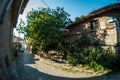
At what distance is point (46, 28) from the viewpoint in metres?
23.3

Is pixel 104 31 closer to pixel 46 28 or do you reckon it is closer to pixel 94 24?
pixel 94 24

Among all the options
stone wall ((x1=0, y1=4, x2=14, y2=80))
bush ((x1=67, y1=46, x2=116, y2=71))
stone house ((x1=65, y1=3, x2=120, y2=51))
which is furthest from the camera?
stone house ((x1=65, y1=3, x2=120, y2=51))

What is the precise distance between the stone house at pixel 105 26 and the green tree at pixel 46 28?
5.87 feet

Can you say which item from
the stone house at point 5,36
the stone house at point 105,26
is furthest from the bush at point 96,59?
the stone house at point 5,36

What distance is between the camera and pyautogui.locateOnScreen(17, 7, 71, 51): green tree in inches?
907

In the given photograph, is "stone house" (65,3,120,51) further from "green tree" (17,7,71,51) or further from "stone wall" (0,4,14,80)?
→ "stone wall" (0,4,14,80)

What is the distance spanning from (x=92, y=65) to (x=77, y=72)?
128 centimetres

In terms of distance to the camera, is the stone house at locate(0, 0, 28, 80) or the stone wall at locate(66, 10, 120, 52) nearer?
the stone house at locate(0, 0, 28, 80)

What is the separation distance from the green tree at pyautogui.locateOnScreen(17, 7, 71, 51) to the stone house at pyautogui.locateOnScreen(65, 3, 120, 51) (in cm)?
179

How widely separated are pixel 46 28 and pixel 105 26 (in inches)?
277

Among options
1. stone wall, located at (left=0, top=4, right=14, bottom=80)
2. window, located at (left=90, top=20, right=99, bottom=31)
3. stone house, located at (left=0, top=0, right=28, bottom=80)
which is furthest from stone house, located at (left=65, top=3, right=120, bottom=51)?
stone wall, located at (left=0, top=4, right=14, bottom=80)

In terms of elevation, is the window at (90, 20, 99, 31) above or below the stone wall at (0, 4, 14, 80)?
above

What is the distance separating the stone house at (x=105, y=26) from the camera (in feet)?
55.2

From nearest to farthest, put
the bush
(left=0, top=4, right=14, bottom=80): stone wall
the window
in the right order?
(left=0, top=4, right=14, bottom=80): stone wall
the bush
the window
